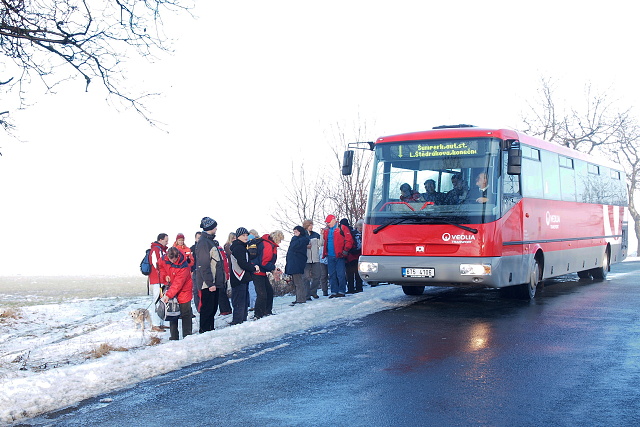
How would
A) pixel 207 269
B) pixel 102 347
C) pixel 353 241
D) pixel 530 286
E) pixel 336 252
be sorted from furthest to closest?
pixel 353 241 → pixel 336 252 → pixel 530 286 → pixel 102 347 → pixel 207 269

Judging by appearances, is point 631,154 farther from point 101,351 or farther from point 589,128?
point 101,351

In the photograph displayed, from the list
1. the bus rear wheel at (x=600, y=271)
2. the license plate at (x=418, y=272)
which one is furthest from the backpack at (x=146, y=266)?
the bus rear wheel at (x=600, y=271)

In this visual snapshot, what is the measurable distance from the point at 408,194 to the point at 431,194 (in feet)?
1.46

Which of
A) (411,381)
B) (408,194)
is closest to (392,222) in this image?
(408,194)

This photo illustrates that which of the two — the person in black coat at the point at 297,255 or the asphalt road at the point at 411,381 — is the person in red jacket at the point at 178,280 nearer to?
the asphalt road at the point at 411,381

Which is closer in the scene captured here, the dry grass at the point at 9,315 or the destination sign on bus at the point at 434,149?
the destination sign on bus at the point at 434,149

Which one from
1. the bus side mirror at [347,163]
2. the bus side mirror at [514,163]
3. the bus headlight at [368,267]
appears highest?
the bus side mirror at [347,163]

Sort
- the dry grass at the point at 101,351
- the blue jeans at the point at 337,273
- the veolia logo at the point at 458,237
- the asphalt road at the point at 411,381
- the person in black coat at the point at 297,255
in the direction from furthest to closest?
the blue jeans at the point at 337,273, the person in black coat at the point at 297,255, the veolia logo at the point at 458,237, the dry grass at the point at 101,351, the asphalt road at the point at 411,381

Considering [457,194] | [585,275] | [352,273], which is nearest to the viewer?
[457,194]

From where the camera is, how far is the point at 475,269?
1224cm

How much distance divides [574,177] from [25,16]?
12611 millimetres

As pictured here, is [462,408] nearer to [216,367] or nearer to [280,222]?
[216,367]

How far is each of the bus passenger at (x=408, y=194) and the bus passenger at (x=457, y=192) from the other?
0.53 meters

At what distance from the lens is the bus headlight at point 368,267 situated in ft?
42.8
